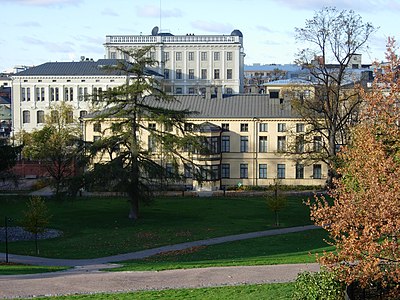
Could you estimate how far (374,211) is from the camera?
16359 mm

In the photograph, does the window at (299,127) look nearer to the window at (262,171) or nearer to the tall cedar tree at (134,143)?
the window at (262,171)

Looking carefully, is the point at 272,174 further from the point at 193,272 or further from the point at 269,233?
the point at 193,272

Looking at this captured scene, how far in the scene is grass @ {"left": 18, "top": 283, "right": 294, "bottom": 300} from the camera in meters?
19.3

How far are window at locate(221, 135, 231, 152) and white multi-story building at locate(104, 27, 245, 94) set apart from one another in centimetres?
5014

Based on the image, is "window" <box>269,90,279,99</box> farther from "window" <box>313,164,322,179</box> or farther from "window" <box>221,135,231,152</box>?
"window" <box>313,164,322,179</box>

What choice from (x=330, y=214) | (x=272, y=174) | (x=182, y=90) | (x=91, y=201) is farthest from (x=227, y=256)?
(x=182, y=90)

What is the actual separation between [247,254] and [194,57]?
282ft

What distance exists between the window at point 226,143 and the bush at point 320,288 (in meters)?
45.6

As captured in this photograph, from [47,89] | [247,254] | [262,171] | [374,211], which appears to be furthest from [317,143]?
[374,211]

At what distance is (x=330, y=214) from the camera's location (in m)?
17.0

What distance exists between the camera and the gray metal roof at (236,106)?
63.7m

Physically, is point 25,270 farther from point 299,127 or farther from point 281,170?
point 299,127

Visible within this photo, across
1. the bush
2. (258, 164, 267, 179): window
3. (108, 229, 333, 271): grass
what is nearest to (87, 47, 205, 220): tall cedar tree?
(108, 229, 333, 271): grass

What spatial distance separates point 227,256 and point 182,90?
84767mm
